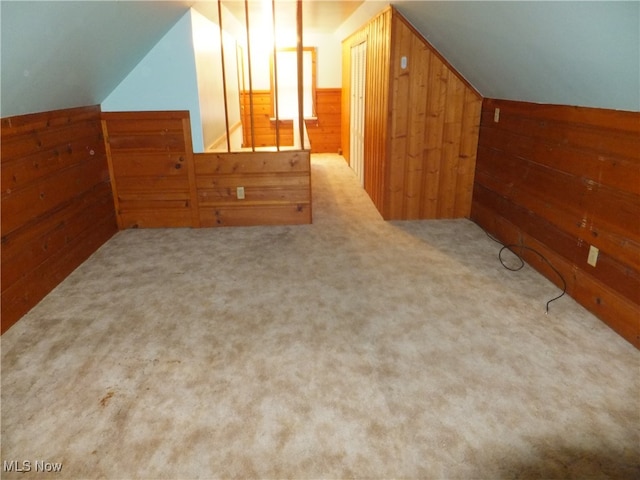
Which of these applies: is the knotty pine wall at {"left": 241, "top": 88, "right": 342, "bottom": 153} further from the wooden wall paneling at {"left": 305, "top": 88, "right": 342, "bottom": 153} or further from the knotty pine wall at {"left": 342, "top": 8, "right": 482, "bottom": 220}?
the knotty pine wall at {"left": 342, "top": 8, "right": 482, "bottom": 220}

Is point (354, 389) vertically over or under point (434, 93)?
under

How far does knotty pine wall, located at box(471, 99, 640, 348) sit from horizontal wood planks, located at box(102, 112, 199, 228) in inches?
107

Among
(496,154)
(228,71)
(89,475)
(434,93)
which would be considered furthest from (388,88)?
(89,475)

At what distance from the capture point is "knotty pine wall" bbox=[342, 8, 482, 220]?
12.3ft

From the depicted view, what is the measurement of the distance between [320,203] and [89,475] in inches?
143

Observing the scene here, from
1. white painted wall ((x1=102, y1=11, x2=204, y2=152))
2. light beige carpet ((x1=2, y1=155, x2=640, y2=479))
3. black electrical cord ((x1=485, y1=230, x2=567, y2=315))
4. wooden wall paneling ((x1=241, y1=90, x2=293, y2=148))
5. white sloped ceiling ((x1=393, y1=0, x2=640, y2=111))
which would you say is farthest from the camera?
→ wooden wall paneling ((x1=241, y1=90, x2=293, y2=148))

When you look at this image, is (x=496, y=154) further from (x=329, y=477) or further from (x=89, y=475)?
(x=89, y=475)

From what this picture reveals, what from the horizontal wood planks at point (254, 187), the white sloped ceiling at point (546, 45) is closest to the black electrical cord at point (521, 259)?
the white sloped ceiling at point (546, 45)

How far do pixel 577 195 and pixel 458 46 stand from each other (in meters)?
1.41

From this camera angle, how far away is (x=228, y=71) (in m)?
5.43

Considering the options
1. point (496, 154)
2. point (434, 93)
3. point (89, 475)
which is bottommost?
point (89, 475)

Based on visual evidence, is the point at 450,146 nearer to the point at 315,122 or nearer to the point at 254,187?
the point at 254,187

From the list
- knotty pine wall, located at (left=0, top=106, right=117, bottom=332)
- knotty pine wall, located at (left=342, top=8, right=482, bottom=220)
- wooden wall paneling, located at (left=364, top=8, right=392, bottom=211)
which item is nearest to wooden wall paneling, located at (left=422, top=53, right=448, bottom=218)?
knotty pine wall, located at (left=342, top=8, right=482, bottom=220)

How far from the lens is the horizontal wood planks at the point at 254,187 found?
394cm
